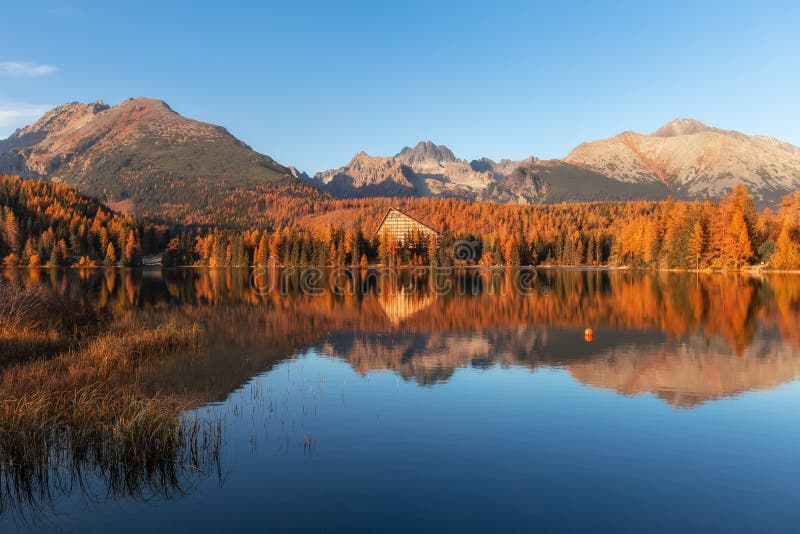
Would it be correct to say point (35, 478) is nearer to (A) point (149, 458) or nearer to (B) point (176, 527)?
(A) point (149, 458)

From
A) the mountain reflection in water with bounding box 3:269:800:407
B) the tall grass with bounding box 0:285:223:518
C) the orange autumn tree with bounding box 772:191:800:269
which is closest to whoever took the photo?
the tall grass with bounding box 0:285:223:518

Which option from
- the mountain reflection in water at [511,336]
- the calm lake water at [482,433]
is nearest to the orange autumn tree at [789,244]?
the mountain reflection in water at [511,336]

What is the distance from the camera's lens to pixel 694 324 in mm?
46938

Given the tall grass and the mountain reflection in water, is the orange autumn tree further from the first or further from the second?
the tall grass

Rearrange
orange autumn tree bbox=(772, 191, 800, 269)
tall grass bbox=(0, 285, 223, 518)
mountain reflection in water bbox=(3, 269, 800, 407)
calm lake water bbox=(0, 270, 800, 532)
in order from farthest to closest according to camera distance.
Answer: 1. orange autumn tree bbox=(772, 191, 800, 269)
2. mountain reflection in water bbox=(3, 269, 800, 407)
3. tall grass bbox=(0, 285, 223, 518)
4. calm lake water bbox=(0, 270, 800, 532)

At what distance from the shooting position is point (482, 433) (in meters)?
20.1

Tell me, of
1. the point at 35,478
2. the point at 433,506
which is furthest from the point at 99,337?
the point at 433,506

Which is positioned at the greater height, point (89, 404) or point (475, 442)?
point (89, 404)

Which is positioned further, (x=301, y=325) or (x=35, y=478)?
(x=301, y=325)

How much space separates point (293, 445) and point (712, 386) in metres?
19.7

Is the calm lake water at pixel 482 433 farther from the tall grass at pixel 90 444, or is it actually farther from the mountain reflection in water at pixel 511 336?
the tall grass at pixel 90 444

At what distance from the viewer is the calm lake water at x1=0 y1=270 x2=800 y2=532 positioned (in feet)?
45.3

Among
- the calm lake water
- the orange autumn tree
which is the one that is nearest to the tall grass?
the calm lake water

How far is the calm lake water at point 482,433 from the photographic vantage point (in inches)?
543
